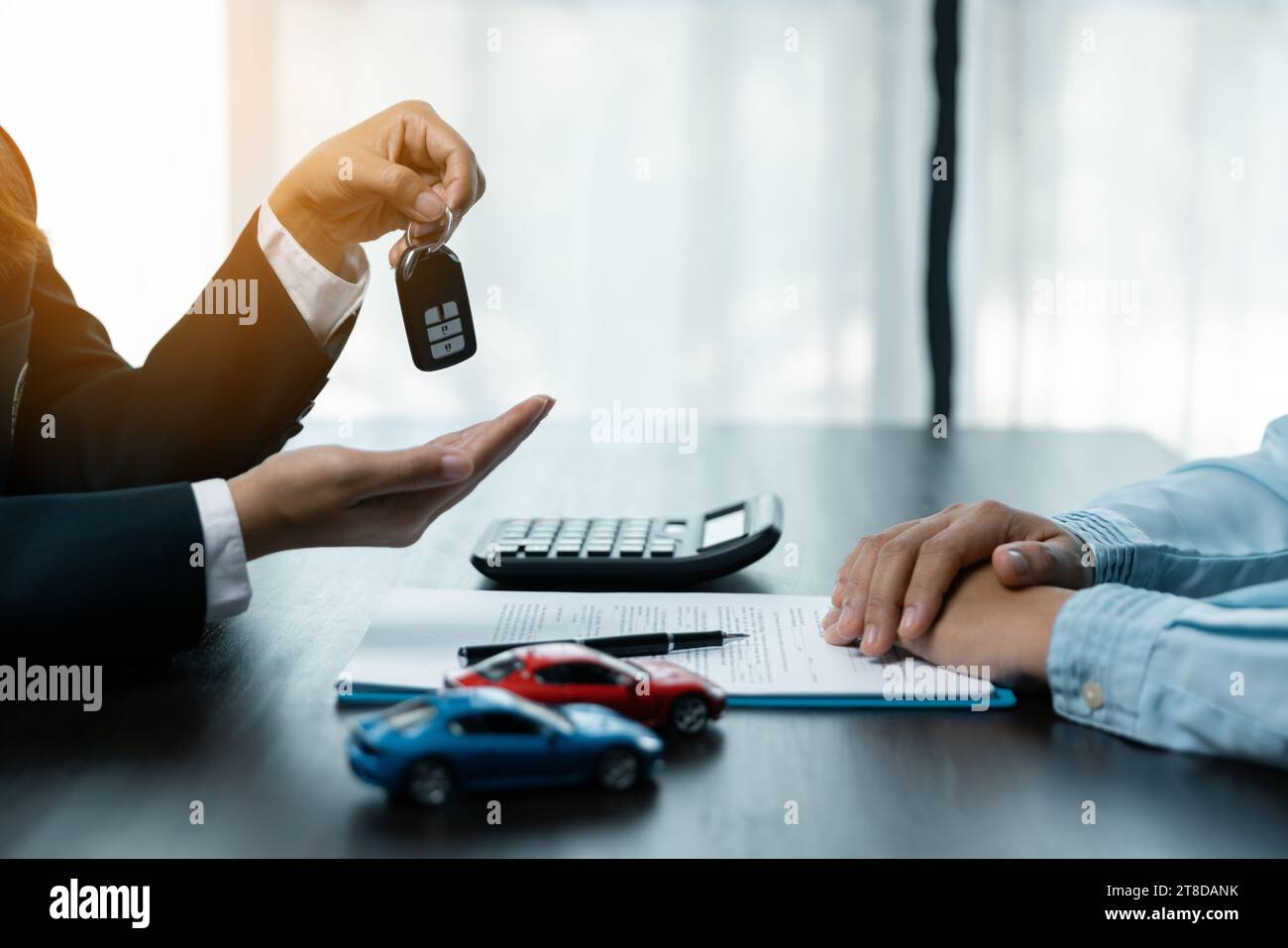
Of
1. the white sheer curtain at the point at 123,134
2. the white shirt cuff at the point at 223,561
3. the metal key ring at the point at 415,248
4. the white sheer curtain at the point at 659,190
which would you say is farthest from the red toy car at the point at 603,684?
the white sheer curtain at the point at 123,134

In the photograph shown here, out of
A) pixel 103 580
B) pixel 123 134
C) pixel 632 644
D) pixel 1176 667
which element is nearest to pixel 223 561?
pixel 103 580

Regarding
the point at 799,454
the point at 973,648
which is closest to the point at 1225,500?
the point at 973,648

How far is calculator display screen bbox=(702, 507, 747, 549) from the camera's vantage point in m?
0.97

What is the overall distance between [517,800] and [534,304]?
8.96 ft

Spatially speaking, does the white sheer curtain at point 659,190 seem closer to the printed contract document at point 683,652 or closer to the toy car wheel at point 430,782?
the printed contract document at point 683,652

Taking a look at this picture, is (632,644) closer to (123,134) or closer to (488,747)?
(488,747)

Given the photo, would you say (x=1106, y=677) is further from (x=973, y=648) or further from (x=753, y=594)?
(x=753, y=594)

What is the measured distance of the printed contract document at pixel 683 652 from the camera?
0.69m

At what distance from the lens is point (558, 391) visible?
323cm

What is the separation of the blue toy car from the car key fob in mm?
409

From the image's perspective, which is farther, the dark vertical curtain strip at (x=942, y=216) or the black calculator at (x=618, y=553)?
the dark vertical curtain strip at (x=942, y=216)

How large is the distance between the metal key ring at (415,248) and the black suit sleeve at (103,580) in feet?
0.91

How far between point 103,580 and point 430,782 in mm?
283

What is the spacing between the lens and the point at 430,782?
0.53 m
